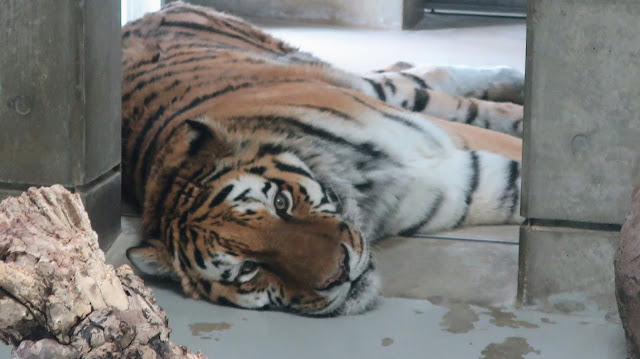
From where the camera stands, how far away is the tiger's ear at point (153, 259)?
3.73m

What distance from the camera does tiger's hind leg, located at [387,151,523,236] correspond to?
4207 millimetres

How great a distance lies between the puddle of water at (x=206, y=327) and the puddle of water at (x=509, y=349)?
2.63 ft

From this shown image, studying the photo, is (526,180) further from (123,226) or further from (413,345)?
(123,226)

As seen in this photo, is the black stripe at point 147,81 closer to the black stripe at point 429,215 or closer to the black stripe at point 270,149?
the black stripe at point 270,149

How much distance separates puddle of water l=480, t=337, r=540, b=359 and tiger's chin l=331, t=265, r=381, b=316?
45cm

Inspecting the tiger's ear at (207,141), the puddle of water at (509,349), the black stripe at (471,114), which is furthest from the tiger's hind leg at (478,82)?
the puddle of water at (509,349)

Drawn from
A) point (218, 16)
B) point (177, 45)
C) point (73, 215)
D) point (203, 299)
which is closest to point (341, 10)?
point (218, 16)

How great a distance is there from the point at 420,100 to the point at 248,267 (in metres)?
2.06

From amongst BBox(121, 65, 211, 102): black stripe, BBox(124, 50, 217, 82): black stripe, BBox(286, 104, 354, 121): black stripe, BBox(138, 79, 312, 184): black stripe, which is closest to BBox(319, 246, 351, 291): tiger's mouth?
BBox(286, 104, 354, 121): black stripe

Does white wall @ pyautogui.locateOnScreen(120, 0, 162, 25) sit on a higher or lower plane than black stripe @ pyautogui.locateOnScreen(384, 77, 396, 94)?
higher

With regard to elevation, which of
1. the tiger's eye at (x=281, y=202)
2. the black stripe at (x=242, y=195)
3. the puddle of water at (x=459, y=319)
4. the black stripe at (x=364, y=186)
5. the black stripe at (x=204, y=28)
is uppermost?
the black stripe at (x=204, y=28)

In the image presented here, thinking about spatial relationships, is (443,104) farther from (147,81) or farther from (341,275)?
(341,275)

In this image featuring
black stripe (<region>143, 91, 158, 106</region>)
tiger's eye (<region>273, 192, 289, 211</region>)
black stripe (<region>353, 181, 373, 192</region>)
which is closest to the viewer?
tiger's eye (<region>273, 192, 289, 211</region>)

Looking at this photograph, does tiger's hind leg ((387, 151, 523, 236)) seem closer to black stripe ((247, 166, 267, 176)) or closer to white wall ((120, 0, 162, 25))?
black stripe ((247, 166, 267, 176))
